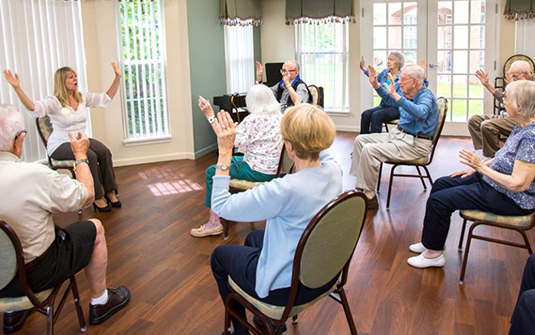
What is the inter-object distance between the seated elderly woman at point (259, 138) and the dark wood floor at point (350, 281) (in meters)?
0.53

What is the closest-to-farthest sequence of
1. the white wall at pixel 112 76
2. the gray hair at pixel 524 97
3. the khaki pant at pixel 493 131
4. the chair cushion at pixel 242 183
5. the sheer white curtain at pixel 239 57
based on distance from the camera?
1. the gray hair at pixel 524 97
2. the chair cushion at pixel 242 183
3. the khaki pant at pixel 493 131
4. the white wall at pixel 112 76
5. the sheer white curtain at pixel 239 57

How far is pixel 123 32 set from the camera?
608cm

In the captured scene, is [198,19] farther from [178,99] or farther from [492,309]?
[492,309]

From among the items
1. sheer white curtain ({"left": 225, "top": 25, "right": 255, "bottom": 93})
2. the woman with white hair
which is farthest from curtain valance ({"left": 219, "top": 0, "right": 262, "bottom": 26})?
the woman with white hair

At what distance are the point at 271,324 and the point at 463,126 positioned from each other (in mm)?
6557

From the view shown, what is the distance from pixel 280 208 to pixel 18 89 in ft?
10.6

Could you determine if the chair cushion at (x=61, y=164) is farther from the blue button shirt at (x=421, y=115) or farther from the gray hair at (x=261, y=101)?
the blue button shirt at (x=421, y=115)

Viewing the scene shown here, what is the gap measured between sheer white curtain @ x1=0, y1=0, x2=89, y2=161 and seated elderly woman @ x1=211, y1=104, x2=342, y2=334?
3836 millimetres

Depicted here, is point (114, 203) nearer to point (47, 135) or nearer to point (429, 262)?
point (47, 135)

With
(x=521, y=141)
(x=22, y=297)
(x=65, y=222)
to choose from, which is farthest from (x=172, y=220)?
(x=521, y=141)

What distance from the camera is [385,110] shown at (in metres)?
6.21

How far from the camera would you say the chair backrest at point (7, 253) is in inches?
78.0

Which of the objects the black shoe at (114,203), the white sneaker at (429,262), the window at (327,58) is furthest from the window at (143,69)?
the white sneaker at (429,262)

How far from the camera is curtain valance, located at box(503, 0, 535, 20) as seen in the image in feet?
23.1
